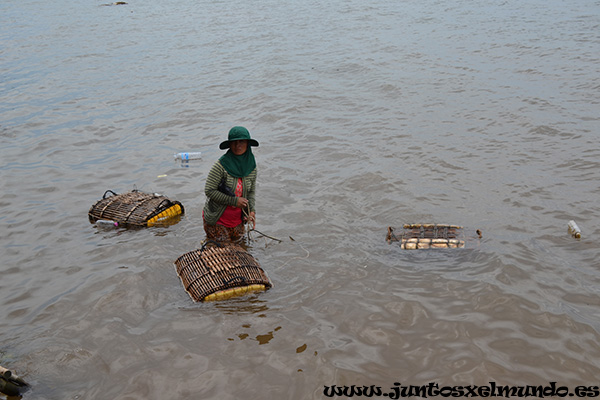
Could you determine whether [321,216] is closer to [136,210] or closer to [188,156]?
[136,210]

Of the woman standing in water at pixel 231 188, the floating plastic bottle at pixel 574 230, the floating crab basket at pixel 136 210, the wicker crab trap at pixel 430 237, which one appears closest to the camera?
the woman standing in water at pixel 231 188

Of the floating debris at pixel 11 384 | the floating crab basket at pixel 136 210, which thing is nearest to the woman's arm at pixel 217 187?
the floating crab basket at pixel 136 210

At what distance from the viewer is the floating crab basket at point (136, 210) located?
8367 millimetres

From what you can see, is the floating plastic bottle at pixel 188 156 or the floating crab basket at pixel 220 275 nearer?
the floating crab basket at pixel 220 275

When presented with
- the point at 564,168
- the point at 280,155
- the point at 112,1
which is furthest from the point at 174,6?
the point at 564,168

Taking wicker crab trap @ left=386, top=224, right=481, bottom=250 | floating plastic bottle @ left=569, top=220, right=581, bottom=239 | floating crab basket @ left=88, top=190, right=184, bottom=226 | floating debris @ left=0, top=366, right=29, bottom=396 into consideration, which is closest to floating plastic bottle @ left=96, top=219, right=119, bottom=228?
floating crab basket @ left=88, top=190, right=184, bottom=226

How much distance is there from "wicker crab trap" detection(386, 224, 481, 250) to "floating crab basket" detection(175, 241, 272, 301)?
1.95 m

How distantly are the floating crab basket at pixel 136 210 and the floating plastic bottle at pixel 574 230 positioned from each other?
5543 mm

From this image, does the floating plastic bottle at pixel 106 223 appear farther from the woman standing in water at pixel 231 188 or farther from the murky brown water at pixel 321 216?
the woman standing in water at pixel 231 188

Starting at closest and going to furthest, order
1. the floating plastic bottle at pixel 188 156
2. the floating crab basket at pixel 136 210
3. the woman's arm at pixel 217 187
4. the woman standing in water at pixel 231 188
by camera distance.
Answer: the woman standing in water at pixel 231 188 < the woman's arm at pixel 217 187 < the floating crab basket at pixel 136 210 < the floating plastic bottle at pixel 188 156

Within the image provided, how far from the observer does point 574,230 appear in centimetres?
759

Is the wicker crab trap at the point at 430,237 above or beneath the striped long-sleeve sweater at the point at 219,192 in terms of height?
beneath

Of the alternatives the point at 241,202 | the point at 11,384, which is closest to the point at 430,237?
the point at 241,202

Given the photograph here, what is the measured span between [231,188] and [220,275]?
124 centimetres
